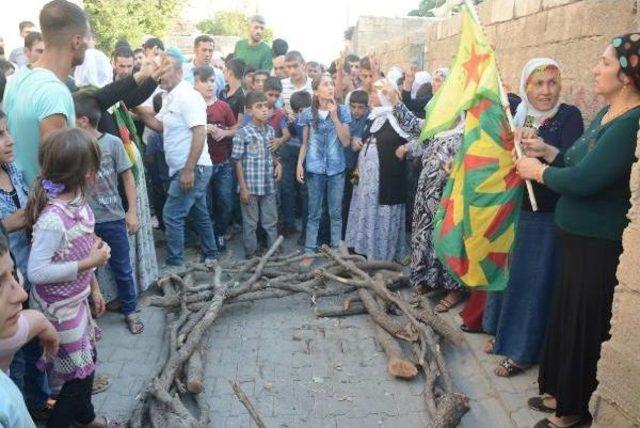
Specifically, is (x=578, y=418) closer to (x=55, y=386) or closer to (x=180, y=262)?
(x=55, y=386)

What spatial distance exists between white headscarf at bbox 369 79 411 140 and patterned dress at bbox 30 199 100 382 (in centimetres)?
339

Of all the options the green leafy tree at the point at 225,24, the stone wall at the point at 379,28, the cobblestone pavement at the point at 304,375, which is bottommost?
the cobblestone pavement at the point at 304,375

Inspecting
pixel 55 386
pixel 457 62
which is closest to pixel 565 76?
pixel 457 62

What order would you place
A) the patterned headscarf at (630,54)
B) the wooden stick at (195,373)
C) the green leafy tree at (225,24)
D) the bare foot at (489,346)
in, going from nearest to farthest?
the patterned headscarf at (630,54)
the wooden stick at (195,373)
the bare foot at (489,346)
the green leafy tree at (225,24)

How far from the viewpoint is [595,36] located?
4.02 meters

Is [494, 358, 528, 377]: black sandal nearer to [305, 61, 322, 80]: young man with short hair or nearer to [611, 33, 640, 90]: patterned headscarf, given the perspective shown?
[611, 33, 640, 90]: patterned headscarf

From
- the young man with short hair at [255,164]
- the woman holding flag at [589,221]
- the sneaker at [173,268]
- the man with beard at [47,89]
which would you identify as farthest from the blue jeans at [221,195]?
the woman holding flag at [589,221]

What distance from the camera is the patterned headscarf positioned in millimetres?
2602

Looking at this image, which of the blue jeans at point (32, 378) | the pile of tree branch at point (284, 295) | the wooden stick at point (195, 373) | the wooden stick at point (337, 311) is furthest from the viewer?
the wooden stick at point (337, 311)

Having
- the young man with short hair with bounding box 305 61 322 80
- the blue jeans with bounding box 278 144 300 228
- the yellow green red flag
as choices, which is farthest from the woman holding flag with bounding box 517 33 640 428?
the young man with short hair with bounding box 305 61 322 80

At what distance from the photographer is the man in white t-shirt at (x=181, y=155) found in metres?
5.27

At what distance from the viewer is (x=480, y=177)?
3332mm

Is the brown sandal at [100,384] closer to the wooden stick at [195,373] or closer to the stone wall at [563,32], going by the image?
the wooden stick at [195,373]

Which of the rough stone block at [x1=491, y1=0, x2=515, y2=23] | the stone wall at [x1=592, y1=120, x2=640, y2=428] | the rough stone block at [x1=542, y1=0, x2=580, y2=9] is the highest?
the rough stone block at [x1=491, y1=0, x2=515, y2=23]
